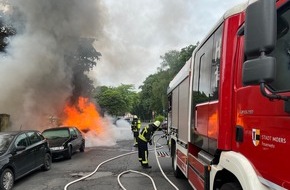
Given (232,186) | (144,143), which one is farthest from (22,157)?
(232,186)

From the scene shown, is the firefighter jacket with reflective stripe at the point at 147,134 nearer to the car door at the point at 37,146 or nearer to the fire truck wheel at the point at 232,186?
the car door at the point at 37,146

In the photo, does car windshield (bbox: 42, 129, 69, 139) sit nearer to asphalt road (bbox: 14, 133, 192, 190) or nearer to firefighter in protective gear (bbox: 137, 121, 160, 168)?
asphalt road (bbox: 14, 133, 192, 190)

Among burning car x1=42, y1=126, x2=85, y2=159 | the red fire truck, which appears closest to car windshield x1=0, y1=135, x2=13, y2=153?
burning car x1=42, y1=126, x2=85, y2=159

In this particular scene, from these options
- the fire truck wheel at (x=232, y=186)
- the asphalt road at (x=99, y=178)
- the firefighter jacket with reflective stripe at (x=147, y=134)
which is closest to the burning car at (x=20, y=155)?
the asphalt road at (x=99, y=178)

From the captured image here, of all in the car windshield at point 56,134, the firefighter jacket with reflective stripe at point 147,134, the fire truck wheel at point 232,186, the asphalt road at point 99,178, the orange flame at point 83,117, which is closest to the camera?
the fire truck wheel at point 232,186

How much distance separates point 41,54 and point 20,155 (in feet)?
47.5

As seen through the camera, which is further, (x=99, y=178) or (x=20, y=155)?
(x=99, y=178)

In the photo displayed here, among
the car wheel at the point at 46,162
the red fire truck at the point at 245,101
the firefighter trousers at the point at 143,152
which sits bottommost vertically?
the car wheel at the point at 46,162

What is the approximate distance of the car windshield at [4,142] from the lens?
29.1 feet

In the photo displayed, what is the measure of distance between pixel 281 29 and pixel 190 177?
380 cm

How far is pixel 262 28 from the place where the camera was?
2312mm

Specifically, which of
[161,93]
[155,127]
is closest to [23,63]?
[155,127]

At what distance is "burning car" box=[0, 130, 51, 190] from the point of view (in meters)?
8.42

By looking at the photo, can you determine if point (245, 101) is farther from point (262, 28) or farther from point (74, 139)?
point (74, 139)
